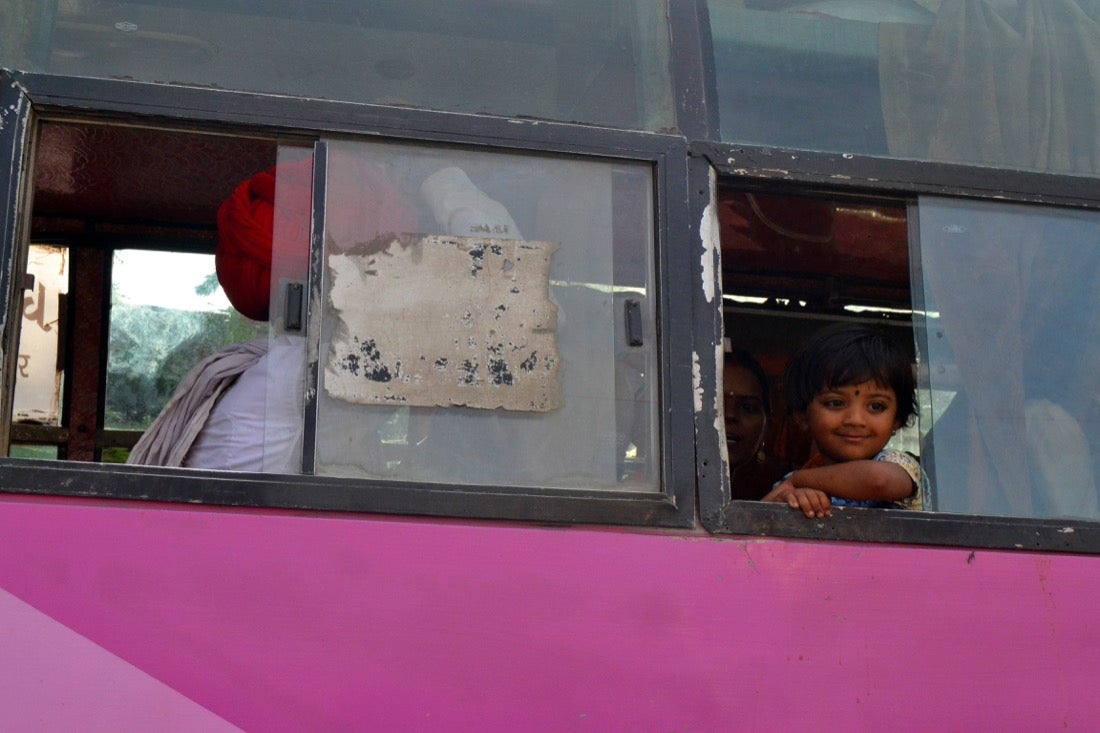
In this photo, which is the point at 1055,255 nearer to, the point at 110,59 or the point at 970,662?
the point at 970,662

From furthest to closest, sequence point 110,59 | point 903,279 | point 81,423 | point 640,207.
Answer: point 903,279 → point 81,423 → point 640,207 → point 110,59

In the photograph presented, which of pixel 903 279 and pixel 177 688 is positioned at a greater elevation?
pixel 903 279

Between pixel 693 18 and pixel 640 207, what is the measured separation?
429 millimetres

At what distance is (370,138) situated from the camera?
206 cm

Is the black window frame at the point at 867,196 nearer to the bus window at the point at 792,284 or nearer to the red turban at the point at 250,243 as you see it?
the bus window at the point at 792,284

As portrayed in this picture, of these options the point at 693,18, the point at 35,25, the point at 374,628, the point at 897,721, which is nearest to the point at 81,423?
the point at 35,25

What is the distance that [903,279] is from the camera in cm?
341

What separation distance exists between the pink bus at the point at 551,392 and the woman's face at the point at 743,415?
722mm

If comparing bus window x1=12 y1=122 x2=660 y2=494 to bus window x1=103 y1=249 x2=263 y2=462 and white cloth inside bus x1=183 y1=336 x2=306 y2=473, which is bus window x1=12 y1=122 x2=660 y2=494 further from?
bus window x1=103 y1=249 x2=263 y2=462

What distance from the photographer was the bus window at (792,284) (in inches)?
118

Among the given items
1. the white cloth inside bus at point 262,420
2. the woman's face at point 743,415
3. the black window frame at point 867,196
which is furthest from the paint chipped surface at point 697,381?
the woman's face at point 743,415

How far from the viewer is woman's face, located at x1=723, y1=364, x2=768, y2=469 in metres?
3.07

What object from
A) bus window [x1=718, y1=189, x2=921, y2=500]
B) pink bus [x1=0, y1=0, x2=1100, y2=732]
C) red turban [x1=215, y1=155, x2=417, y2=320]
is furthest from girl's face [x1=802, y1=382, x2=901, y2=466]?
red turban [x1=215, y1=155, x2=417, y2=320]

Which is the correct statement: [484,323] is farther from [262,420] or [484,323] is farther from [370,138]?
[262,420]
